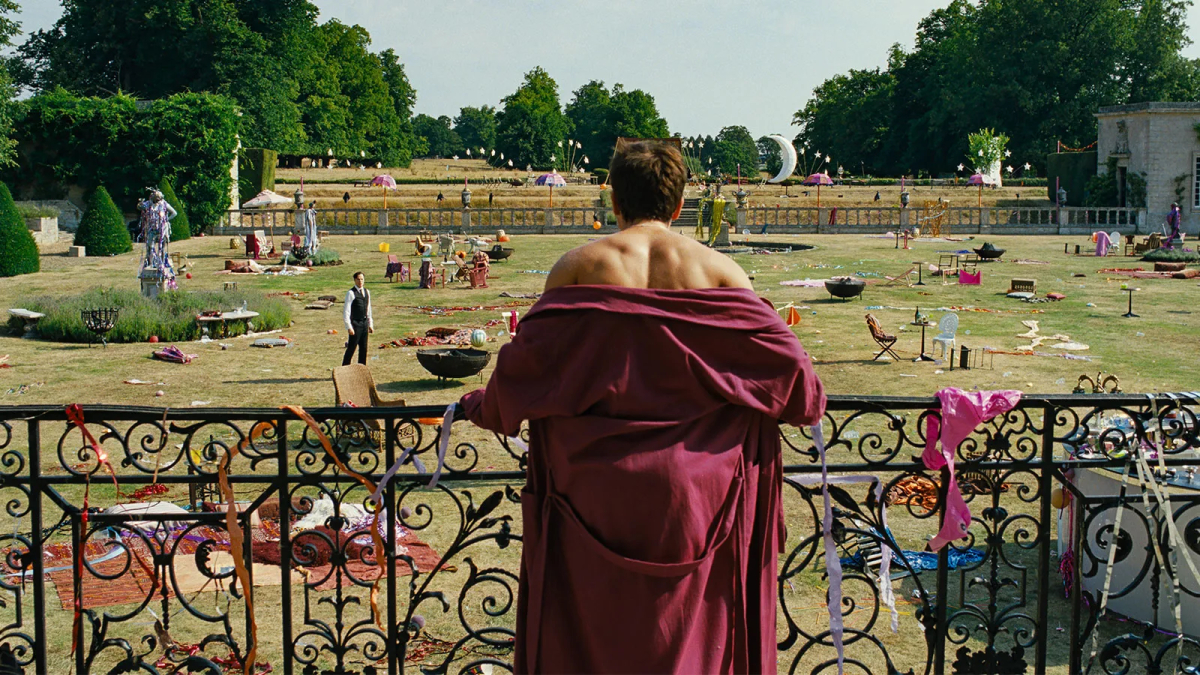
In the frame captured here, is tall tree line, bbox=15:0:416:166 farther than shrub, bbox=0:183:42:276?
Yes

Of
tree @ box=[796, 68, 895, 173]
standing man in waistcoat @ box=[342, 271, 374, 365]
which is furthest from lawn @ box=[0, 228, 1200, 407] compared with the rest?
tree @ box=[796, 68, 895, 173]

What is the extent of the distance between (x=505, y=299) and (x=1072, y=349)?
12.8 meters

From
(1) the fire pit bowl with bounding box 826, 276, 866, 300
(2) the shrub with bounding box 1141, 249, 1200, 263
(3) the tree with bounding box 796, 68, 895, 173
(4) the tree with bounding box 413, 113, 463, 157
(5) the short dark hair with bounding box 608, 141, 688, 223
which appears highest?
(4) the tree with bounding box 413, 113, 463, 157

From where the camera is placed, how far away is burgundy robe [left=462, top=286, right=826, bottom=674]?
3.17m

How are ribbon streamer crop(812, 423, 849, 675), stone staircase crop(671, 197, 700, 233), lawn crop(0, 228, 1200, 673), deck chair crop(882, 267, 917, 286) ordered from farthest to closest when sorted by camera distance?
stone staircase crop(671, 197, 700, 233) → deck chair crop(882, 267, 917, 286) → lawn crop(0, 228, 1200, 673) → ribbon streamer crop(812, 423, 849, 675)

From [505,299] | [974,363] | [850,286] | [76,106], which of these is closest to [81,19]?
[76,106]

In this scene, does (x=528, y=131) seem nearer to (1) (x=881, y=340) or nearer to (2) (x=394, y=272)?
(2) (x=394, y=272)

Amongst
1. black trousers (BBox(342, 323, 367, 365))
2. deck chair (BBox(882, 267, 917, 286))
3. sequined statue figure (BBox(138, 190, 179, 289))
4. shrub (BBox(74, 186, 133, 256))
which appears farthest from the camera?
shrub (BBox(74, 186, 133, 256))

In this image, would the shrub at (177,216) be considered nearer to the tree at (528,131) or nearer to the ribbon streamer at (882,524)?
the ribbon streamer at (882,524)

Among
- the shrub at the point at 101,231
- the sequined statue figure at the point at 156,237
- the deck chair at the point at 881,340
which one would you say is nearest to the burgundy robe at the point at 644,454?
the deck chair at the point at 881,340

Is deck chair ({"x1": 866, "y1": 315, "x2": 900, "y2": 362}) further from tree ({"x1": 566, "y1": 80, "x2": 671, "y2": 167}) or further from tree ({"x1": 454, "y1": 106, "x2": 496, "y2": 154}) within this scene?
tree ({"x1": 454, "y1": 106, "x2": 496, "y2": 154})

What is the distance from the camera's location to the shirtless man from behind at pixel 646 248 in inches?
129

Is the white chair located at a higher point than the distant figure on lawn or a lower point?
lower

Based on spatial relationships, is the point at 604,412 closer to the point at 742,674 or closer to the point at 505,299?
the point at 742,674
